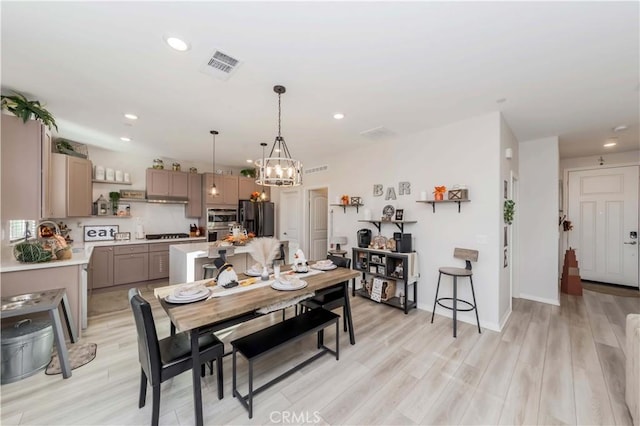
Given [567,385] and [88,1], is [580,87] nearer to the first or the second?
[567,385]

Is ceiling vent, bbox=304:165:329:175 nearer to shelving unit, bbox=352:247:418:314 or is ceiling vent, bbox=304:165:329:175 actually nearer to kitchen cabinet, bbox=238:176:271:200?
kitchen cabinet, bbox=238:176:271:200

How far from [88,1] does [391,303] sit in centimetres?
425

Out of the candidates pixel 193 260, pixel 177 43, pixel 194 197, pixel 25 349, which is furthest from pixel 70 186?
pixel 177 43

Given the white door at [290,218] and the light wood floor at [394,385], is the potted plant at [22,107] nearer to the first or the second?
the light wood floor at [394,385]

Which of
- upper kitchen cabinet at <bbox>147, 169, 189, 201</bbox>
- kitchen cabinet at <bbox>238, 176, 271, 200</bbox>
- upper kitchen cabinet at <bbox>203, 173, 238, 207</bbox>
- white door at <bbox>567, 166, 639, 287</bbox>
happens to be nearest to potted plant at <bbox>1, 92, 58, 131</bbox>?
upper kitchen cabinet at <bbox>147, 169, 189, 201</bbox>

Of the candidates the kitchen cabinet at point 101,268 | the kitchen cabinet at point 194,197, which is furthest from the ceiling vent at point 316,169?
the kitchen cabinet at point 101,268

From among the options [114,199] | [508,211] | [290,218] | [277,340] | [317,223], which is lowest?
[277,340]

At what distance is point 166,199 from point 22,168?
2909 mm

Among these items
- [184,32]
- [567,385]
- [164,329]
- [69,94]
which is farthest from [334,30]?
A: [164,329]

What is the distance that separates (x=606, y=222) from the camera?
4.93 meters

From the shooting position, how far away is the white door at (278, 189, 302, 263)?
610 centimetres

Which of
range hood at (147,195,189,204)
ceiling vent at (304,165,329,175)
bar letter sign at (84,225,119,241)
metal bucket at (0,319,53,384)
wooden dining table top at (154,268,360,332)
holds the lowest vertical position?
metal bucket at (0,319,53,384)

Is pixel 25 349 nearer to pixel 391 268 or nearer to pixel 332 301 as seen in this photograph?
pixel 332 301

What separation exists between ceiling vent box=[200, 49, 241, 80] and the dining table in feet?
6.18
